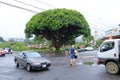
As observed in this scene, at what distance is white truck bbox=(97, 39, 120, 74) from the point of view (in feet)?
37.9

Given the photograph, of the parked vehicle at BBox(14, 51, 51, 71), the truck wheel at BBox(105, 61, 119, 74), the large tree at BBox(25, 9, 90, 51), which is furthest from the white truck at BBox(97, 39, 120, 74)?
the large tree at BBox(25, 9, 90, 51)

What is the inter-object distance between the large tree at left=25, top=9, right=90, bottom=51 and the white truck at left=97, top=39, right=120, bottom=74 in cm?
2459

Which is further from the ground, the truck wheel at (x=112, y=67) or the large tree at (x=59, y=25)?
the large tree at (x=59, y=25)

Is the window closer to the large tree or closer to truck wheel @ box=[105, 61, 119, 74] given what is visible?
truck wheel @ box=[105, 61, 119, 74]

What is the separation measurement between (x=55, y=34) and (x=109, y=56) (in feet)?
94.2

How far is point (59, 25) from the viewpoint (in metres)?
36.6

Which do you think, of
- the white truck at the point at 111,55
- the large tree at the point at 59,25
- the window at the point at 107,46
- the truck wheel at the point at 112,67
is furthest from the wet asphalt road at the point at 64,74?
the large tree at the point at 59,25

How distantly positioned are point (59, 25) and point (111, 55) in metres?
25.3

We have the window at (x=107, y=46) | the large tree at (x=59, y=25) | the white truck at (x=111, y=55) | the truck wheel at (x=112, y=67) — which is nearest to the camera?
the white truck at (x=111, y=55)

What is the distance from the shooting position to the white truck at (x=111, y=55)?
1154cm

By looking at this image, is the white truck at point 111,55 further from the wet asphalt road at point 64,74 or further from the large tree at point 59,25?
the large tree at point 59,25

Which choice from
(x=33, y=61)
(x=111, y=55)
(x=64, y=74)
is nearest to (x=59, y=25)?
(x=33, y=61)

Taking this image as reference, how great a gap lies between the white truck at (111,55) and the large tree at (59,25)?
2459 cm

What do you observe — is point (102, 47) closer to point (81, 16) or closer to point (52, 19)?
point (52, 19)
